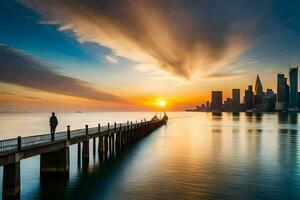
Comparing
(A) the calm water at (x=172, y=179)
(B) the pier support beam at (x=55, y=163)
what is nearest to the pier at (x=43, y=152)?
(B) the pier support beam at (x=55, y=163)

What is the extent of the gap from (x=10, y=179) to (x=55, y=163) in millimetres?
8487

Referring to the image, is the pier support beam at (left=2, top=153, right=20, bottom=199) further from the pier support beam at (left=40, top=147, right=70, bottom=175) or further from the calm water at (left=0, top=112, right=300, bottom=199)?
the pier support beam at (left=40, top=147, right=70, bottom=175)

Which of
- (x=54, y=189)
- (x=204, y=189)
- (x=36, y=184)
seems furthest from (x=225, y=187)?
(x=36, y=184)

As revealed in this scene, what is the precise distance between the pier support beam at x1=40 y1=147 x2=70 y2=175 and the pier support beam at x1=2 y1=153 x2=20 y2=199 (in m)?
7.61

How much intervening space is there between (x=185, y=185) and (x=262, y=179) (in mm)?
8570

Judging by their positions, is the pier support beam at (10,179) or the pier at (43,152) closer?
the pier support beam at (10,179)

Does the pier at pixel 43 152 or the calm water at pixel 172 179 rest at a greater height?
the pier at pixel 43 152

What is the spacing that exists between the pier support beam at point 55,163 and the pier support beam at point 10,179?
761 centimetres

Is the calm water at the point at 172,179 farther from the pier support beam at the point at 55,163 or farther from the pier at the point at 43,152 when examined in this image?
the pier at the point at 43,152

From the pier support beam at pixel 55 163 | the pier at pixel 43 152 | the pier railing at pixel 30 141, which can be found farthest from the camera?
the pier support beam at pixel 55 163

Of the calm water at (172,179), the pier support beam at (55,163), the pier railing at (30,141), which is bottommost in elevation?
the calm water at (172,179)

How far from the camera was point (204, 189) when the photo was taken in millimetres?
26609

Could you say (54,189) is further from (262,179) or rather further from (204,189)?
(262,179)

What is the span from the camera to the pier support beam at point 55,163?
91.1 ft
